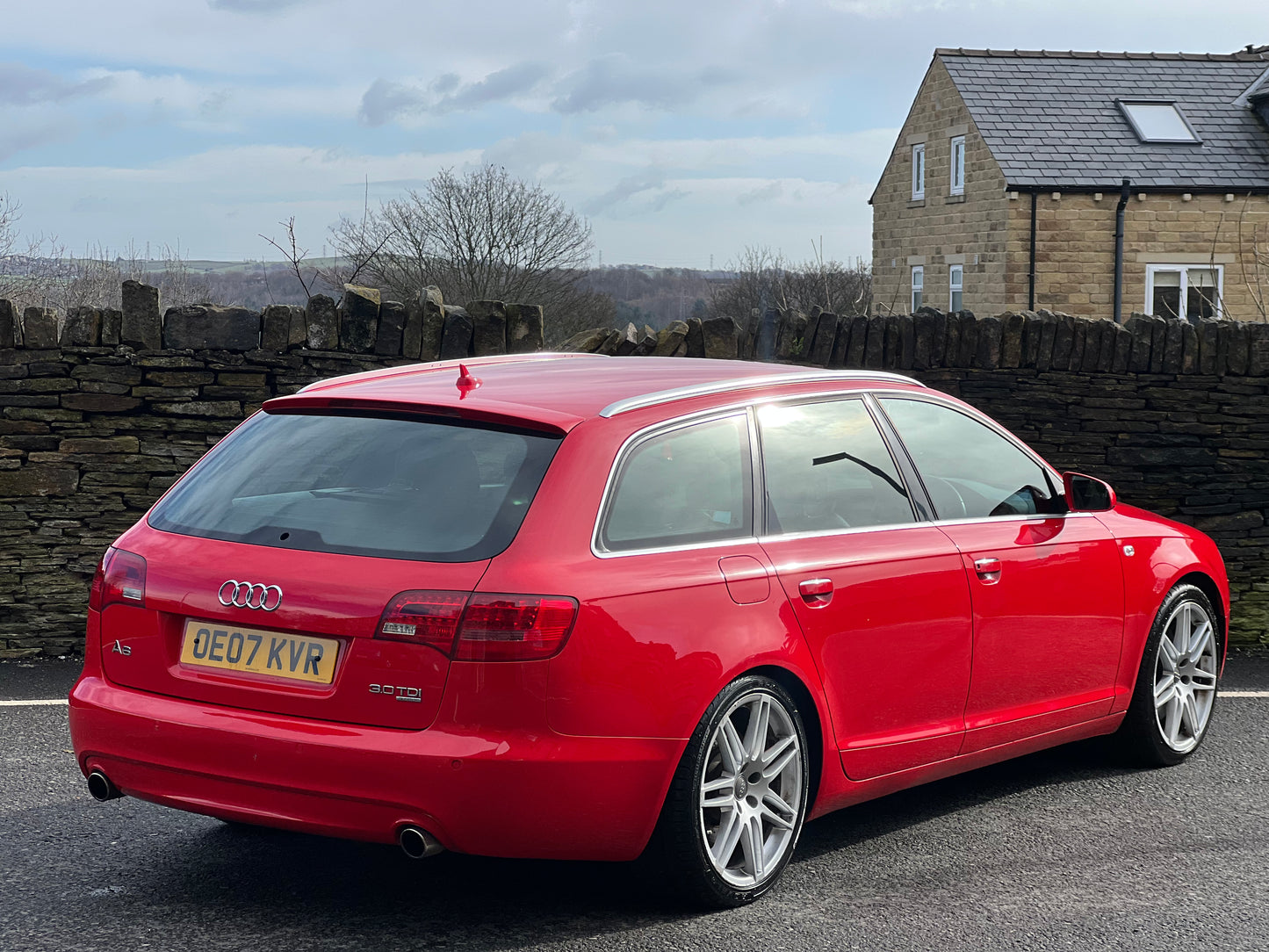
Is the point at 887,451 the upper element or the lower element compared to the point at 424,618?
upper

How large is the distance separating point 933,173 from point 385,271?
20.4 m

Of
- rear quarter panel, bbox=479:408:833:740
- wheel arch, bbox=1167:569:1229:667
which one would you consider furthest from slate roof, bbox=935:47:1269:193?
rear quarter panel, bbox=479:408:833:740

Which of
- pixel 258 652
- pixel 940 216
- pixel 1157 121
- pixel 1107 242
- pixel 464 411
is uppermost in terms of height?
pixel 1157 121

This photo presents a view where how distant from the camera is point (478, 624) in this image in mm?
3730

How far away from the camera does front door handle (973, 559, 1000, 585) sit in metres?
5.09

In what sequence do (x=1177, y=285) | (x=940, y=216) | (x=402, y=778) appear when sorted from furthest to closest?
1. (x=940, y=216)
2. (x=1177, y=285)
3. (x=402, y=778)

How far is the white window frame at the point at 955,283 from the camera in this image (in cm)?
3428

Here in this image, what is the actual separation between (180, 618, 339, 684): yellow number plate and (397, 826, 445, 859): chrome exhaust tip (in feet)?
1.44

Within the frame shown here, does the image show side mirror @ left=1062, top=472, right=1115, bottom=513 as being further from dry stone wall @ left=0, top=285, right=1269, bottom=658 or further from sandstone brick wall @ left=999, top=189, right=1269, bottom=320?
sandstone brick wall @ left=999, top=189, right=1269, bottom=320

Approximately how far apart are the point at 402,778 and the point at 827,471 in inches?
71.2

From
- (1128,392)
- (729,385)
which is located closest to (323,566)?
(729,385)

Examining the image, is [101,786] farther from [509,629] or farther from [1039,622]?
[1039,622]

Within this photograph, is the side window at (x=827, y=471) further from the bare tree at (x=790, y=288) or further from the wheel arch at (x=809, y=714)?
the bare tree at (x=790, y=288)

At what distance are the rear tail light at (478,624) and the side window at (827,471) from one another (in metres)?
1.00
